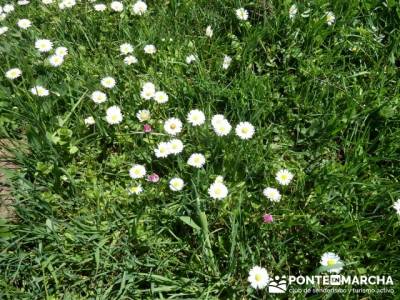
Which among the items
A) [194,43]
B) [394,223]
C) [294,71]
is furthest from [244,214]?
[194,43]

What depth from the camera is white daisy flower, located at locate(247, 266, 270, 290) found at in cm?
175

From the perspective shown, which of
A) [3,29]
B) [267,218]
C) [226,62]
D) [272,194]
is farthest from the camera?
[3,29]

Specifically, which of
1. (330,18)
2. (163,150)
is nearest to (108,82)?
(163,150)

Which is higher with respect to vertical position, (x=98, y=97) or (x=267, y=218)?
(x=98, y=97)

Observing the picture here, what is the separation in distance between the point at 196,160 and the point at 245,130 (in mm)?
294

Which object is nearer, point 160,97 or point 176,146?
point 176,146

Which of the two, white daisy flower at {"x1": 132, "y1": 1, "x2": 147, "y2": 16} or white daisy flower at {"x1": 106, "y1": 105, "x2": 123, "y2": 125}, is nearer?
white daisy flower at {"x1": 106, "y1": 105, "x2": 123, "y2": 125}

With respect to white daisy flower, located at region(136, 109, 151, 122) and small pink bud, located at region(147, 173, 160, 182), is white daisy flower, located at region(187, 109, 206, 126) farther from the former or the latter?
small pink bud, located at region(147, 173, 160, 182)

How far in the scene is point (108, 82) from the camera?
2.48 metres

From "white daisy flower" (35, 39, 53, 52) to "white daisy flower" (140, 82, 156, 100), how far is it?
71 centimetres

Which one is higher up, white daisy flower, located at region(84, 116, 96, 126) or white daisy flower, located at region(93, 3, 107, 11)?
white daisy flower, located at region(93, 3, 107, 11)

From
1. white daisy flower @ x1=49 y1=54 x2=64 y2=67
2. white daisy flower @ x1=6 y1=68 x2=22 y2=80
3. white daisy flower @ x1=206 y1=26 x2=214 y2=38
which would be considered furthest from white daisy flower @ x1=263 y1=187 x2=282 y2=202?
white daisy flower @ x1=6 y1=68 x2=22 y2=80

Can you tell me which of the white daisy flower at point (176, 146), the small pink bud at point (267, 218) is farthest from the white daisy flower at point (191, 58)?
the small pink bud at point (267, 218)

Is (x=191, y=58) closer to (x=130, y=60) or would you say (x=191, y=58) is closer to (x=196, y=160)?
(x=130, y=60)
